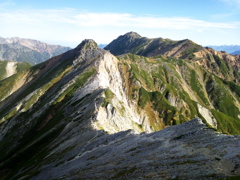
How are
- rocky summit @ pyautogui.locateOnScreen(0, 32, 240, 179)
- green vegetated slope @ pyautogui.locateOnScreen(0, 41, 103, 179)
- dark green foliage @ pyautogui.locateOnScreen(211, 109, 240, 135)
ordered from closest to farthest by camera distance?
rocky summit @ pyautogui.locateOnScreen(0, 32, 240, 179), green vegetated slope @ pyautogui.locateOnScreen(0, 41, 103, 179), dark green foliage @ pyautogui.locateOnScreen(211, 109, 240, 135)

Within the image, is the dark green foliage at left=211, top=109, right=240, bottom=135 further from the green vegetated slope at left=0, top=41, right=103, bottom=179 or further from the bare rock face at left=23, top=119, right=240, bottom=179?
the bare rock face at left=23, top=119, right=240, bottom=179

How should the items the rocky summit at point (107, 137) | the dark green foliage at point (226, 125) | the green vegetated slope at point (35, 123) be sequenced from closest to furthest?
1. the rocky summit at point (107, 137)
2. the green vegetated slope at point (35, 123)
3. the dark green foliage at point (226, 125)

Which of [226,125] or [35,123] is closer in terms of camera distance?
[35,123]

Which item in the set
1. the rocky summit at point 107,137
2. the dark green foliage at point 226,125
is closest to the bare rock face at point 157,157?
the rocky summit at point 107,137

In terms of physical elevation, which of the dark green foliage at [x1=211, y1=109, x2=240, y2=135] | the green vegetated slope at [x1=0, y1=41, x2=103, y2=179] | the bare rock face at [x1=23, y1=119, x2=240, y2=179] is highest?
the bare rock face at [x1=23, y1=119, x2=240, y2=179]

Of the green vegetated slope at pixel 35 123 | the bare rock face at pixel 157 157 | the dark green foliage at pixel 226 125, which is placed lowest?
the dark green foliage at pixel 226 125

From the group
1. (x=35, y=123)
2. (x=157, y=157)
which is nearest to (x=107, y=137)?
(x=157, y=157)

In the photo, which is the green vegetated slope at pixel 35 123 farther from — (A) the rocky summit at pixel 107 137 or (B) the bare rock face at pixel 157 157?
(B) the bare rock face at pixel 157 157

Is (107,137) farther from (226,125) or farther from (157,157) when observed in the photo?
(226,125)

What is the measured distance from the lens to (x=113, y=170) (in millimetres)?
38656

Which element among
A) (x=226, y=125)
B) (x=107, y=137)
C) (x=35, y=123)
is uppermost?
(x=107, y=137)

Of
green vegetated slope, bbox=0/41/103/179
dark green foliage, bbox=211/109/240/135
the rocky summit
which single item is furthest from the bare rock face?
dark green foliage, bbox=211/109/240/135

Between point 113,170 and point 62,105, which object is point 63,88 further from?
point 113,170

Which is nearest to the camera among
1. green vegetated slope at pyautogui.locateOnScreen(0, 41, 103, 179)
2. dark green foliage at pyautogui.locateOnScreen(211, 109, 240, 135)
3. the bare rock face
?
the bare rock face
